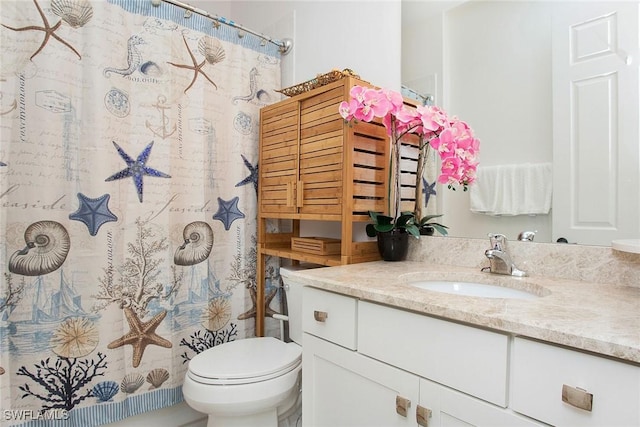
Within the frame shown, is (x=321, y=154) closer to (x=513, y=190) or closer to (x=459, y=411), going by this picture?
(x=513, y=190)

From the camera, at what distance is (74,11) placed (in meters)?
1.33

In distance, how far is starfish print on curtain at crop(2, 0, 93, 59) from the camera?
4.14 feet

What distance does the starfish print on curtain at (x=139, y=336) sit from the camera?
4.68ft

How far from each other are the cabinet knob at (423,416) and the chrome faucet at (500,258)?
20.9 inches

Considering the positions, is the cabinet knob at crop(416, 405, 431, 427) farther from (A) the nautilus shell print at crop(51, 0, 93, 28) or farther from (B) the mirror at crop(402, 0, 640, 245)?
(A) the nautilus shell print at crop(51, 0, 93, 28)

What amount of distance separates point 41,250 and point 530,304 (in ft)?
5.24

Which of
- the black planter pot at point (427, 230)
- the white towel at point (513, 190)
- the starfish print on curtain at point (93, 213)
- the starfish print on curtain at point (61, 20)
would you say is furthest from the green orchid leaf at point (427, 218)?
the starfish print on curtain at point (61, 20)

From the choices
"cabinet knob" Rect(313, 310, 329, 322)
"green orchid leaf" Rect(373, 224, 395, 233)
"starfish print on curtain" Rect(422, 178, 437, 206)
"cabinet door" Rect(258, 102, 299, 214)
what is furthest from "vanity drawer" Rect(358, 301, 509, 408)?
"cabinet door" Rect(258, 102, 299, 214)

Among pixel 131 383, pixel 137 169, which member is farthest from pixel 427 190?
pixel 131 383

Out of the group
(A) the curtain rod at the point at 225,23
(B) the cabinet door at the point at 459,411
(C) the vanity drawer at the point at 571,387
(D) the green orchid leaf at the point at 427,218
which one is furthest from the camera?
(A) the curtain rod at the point at 225,23

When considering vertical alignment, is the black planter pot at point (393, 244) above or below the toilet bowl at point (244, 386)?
above

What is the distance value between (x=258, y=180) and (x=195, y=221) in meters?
0.41

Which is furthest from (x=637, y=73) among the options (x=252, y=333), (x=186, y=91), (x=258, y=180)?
(x=252, y=333)

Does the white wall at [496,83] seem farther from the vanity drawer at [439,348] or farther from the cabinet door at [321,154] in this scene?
the vanity drawer at [439,348]
